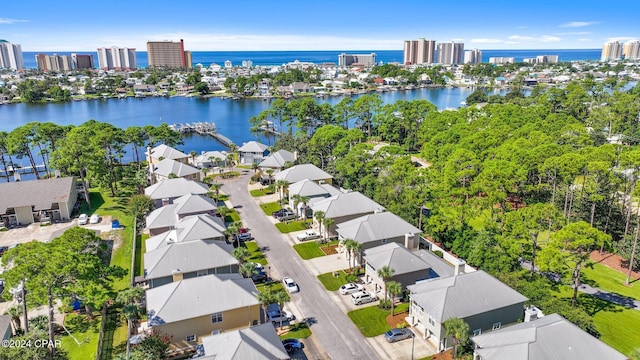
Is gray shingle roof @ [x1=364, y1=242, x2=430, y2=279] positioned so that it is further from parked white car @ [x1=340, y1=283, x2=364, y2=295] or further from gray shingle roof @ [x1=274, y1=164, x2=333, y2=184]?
gray shingle roof @ [x1=274, y1=164, x2=333, y2=184]

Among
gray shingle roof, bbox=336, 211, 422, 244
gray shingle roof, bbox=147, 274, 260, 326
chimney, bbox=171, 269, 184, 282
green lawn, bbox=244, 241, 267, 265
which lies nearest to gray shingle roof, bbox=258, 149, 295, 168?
green lawn, bbox=244, 241, 267, 265

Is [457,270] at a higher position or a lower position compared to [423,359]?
higher

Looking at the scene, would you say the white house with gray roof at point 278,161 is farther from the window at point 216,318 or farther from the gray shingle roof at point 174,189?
the window at point 216,318

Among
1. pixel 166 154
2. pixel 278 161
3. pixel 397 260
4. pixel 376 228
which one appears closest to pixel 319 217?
pixel 376 228

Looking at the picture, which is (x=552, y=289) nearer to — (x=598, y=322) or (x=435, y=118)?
(x=598, y=322)

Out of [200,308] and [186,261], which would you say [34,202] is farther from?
[200,308]

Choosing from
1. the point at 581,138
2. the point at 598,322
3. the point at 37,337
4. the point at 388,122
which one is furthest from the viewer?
the point at 388,122

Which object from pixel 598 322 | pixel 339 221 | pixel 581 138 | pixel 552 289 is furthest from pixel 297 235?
pixel 581 138
